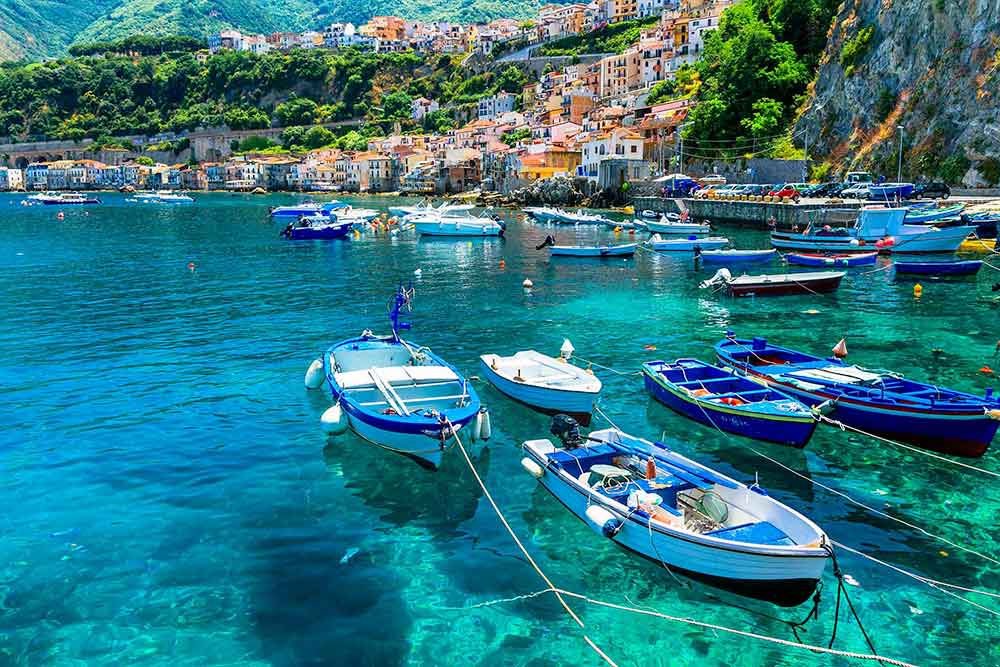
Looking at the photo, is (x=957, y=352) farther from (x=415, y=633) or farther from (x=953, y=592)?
(x=415, y=633)

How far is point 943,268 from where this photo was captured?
3834 centimetres

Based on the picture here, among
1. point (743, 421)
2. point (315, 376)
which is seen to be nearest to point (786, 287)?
point (743, 421)

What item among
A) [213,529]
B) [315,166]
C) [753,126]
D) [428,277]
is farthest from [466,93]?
[213,529]

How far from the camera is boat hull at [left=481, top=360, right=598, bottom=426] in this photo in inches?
677

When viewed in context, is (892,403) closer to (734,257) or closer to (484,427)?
(484,427)

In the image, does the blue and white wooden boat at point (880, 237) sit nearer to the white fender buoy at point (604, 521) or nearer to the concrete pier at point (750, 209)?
the concrete pier at point (750, 209)

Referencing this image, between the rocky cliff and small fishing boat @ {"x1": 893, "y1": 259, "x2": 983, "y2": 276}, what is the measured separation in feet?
64.8

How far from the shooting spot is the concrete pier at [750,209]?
184ft

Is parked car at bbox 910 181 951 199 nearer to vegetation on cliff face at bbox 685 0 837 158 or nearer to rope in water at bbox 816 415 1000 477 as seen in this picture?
vegetation on cliff face at bbox 685 0 837 158

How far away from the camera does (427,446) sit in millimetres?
14094

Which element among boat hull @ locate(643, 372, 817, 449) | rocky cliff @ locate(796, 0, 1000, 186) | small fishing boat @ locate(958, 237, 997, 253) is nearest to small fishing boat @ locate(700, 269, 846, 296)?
small fishing boat @ locate(958, 237, 997, 253)

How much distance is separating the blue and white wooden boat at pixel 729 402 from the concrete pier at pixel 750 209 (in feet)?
135

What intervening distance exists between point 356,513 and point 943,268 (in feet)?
119

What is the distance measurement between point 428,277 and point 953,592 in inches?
1356
